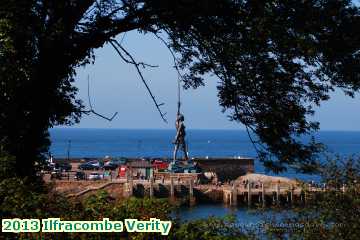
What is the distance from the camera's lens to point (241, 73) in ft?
35.4

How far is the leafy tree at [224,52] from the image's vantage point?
33.1ft

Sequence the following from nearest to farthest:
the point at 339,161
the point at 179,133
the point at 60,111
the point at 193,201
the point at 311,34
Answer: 1. the point at 311,34
2. the point at 339,161
3. the point at 60,111
4. the point at 179,133
5. the point at 193,201

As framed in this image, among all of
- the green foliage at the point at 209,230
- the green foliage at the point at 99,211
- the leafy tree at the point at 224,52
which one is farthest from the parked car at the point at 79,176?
the green foliage at the point at 99,211

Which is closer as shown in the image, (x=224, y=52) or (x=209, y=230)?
(x=209, y=230)

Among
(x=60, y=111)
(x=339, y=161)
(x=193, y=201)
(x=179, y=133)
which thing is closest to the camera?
(x=339, y=161)

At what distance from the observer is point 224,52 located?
10680mm

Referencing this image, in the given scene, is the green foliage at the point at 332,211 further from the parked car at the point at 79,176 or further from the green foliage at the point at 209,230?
the parked car at the point at 79,176

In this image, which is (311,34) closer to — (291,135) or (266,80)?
(266,80)

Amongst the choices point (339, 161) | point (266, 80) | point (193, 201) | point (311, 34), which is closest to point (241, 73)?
point (266, 80)

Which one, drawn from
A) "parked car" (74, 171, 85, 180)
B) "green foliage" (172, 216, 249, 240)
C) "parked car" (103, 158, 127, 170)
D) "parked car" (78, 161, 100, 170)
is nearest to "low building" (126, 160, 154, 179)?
"parked car" (74, 171, 85, 180)

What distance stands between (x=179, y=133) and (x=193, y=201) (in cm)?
1012

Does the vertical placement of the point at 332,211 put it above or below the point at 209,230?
above

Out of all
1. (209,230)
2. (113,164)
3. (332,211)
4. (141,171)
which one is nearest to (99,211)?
(209,230)

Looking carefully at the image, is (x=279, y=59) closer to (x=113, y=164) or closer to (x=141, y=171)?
(x=141, y=171)
